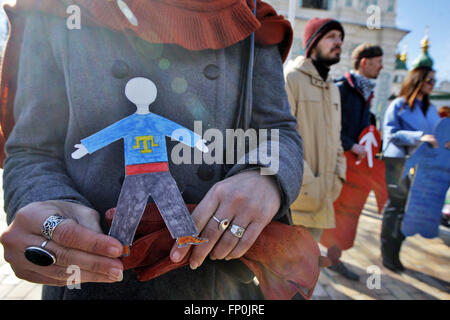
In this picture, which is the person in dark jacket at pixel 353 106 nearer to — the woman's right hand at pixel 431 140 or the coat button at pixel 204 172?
the woman's right hand at pixel 431 140

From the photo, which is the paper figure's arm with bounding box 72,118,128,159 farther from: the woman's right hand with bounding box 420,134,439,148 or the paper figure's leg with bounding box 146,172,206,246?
the woman's right hand with bounding box 420,134,439,148

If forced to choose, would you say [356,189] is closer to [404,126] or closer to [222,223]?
[404,126]

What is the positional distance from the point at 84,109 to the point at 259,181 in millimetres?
492

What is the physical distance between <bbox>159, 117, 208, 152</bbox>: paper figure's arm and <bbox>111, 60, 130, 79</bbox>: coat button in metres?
0.19

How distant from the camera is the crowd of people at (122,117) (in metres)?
0.54

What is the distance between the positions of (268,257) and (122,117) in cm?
54

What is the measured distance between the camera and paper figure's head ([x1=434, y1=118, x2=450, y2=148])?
242 cm

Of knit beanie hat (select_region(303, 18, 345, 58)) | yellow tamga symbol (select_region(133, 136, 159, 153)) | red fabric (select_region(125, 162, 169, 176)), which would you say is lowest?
red fabric (select_region(125, 162, 169, 176))

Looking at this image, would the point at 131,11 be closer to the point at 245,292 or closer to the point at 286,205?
the point at 286,205

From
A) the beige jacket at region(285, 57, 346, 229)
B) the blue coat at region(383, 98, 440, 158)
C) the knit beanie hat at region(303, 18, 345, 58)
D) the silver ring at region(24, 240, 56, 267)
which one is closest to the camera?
the silver ring at region(24, 240, 56, 267)

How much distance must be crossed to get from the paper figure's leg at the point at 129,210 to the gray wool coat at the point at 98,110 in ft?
0.39

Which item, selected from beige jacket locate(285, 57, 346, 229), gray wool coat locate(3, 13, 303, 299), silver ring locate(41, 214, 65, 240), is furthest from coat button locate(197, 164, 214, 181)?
beige jacket locate(285, 57, 346, 229)

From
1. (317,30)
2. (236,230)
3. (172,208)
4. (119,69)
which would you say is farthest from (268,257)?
(317,30)

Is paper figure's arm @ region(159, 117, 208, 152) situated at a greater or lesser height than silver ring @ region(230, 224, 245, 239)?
greater
